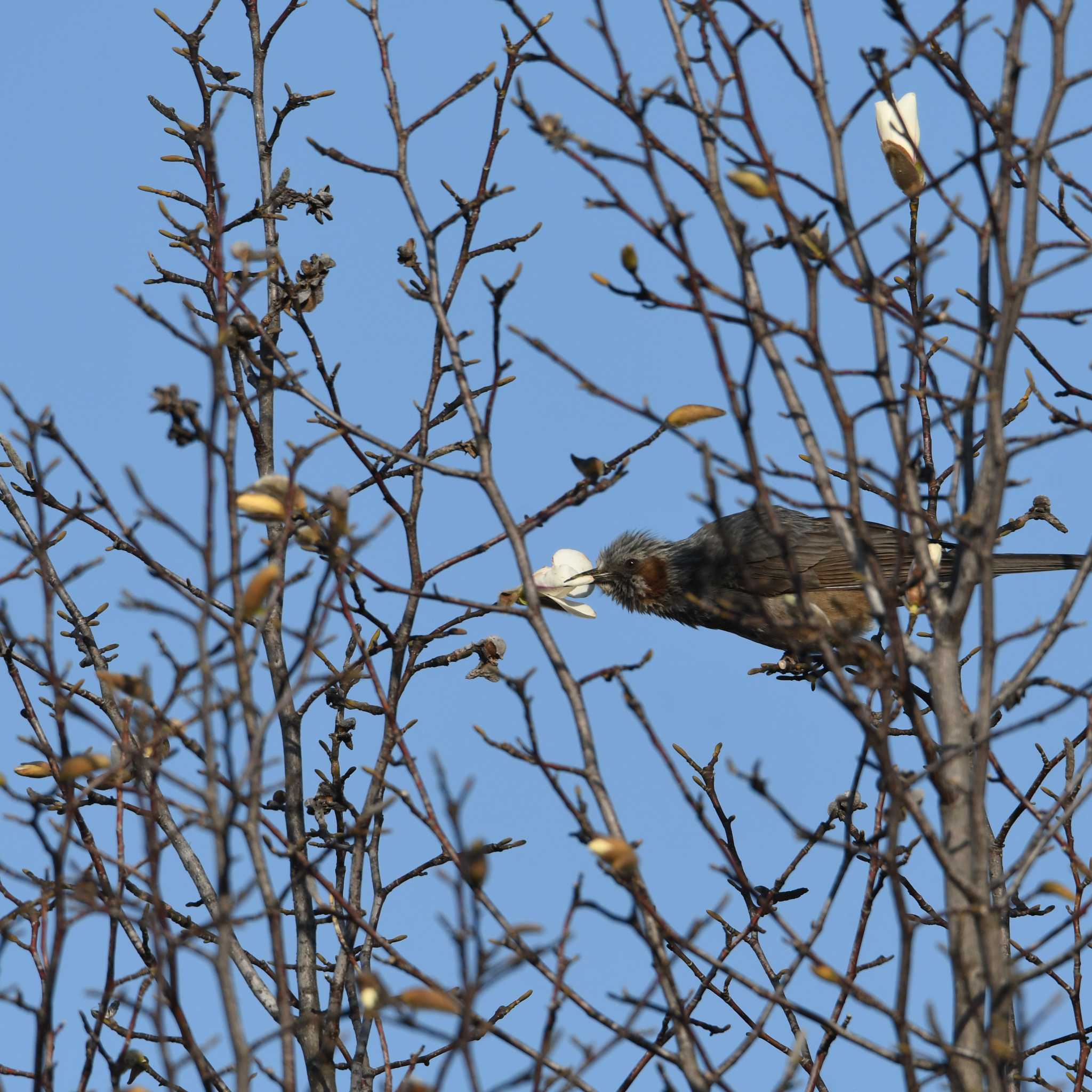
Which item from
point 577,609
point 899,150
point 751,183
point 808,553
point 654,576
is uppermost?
point 808,553

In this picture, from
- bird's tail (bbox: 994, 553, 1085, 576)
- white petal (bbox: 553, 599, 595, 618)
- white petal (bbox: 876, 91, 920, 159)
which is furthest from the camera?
bird's tail (bbox: 994, 553, 1085, 576)

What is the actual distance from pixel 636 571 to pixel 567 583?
3712mm

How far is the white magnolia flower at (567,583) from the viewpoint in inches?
208

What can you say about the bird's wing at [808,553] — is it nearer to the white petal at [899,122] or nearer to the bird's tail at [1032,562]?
the bird's tail at [1032,562]

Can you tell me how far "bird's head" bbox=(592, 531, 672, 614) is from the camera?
29.6ft

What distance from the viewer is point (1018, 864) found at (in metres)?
3.32

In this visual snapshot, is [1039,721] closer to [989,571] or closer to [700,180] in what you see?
[989,571]

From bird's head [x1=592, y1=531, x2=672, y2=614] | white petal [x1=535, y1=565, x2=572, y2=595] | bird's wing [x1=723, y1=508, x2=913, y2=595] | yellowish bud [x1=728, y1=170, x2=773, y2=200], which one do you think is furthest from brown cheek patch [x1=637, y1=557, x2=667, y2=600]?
yellowish bud [x1=728, y1=170, x2=773, y2=200]

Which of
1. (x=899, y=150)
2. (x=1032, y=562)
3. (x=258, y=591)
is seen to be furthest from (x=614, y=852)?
(x=1032, y=562)

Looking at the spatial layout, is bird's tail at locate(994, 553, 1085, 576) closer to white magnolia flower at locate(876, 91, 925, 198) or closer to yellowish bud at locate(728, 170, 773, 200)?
white magnolia flower at locate(876, 91, 925, 198)

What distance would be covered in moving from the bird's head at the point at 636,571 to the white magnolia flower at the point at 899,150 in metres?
4.84

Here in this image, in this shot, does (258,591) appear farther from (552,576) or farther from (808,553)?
(808,553)

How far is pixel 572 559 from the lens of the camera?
5.50 meters

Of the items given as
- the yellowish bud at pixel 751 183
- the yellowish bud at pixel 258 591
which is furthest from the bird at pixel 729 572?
the yellowish bud at pixel 258 591
